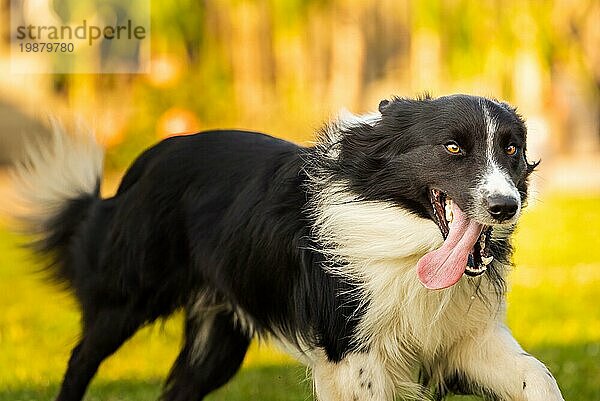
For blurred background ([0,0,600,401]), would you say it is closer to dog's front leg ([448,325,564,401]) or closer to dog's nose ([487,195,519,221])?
dog's front leg ([448,325,564,401])

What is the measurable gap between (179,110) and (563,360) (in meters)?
11.2

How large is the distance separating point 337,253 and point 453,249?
1.79 feet

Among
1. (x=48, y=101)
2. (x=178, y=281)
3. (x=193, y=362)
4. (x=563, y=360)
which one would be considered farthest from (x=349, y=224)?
(x=48, y=101)

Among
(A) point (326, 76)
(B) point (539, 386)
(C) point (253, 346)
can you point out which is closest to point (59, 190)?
(C) point (253, 346)

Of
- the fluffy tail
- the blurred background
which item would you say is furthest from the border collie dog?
the blurred background

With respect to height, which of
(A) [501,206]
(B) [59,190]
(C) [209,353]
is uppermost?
(A) [501,206]

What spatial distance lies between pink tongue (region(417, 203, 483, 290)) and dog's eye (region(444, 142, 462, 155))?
20 centimetres

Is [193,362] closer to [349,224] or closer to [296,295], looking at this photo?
[296,295]

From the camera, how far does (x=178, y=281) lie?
18.7 ft

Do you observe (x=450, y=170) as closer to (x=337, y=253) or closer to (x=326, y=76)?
(x=337, y=253)

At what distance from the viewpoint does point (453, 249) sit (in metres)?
4.38

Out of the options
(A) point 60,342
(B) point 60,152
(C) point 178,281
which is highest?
(B) point 60,152

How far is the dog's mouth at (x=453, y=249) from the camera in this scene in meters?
4.36

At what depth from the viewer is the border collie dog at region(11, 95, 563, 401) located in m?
4.47
